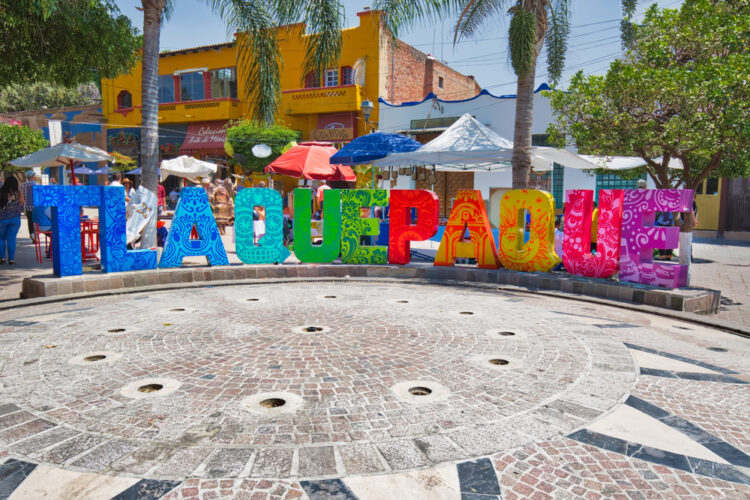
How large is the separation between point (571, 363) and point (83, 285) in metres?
6.77

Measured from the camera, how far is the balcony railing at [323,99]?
24.6 metres

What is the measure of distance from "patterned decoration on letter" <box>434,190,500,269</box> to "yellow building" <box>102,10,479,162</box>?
15.6m

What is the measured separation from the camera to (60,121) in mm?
31750

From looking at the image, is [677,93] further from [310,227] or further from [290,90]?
[290,90]

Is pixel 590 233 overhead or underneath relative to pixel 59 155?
underneath

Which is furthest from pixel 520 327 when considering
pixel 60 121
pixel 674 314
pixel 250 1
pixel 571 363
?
pixel 60 121

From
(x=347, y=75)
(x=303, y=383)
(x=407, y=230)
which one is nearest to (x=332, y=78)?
Result: (x=347, y=75)

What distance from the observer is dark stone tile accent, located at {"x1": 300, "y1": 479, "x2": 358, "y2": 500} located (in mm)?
2502

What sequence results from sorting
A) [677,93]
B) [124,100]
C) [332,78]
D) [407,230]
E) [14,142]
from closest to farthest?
1. [677,93]
2. [407,230]
3. [14,142]
4. [332,78]
5. [124,100]

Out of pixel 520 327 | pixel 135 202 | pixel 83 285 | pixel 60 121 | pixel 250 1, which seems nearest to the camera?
pixel 520 327

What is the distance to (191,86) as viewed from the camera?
30281 millimetres

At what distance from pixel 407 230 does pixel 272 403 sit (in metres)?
5.94

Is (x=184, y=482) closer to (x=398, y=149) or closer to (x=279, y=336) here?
(x=279, y=336)

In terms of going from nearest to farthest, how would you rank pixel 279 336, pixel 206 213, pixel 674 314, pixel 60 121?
pixel 279 336 → pixel 674 314 → pixel 206 213 → pixel 60 121
